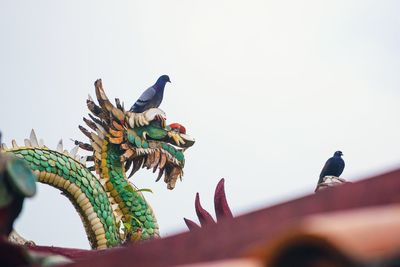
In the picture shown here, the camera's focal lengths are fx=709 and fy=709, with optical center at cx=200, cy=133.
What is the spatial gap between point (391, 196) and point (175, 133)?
321 inches

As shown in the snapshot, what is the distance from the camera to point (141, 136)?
30.5ft

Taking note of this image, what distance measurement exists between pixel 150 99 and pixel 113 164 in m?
1.08

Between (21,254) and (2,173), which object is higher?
(2,173)

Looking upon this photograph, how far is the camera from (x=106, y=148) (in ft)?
30.3

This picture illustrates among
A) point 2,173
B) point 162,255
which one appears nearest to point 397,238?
point 162,255

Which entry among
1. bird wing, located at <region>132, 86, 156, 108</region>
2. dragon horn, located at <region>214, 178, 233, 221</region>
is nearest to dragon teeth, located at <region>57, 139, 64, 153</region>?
bird wing, located at <region>132, 86, 156, 108</region>

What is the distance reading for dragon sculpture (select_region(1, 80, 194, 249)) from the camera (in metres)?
8.54

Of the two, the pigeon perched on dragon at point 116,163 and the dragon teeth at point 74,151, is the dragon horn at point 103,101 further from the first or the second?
the dragon teeth at point 74,151

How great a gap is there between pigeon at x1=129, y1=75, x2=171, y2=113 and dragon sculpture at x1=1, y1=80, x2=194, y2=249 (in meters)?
0.20

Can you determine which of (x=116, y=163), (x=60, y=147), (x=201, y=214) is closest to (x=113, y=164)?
(x=116, y=163)

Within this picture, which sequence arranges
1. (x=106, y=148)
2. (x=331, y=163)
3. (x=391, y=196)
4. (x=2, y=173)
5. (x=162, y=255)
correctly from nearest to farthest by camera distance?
(x=391, y=196) → (x=162, y=255) → (x=2, y=173) → (x=331, y=163) → (x=106, y=148)

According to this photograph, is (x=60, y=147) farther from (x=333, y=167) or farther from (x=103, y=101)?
(x=333, y=167)

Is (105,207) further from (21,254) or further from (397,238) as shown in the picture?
(397,238)

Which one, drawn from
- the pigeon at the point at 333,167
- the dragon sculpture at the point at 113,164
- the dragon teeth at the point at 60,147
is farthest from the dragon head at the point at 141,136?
the pigeon at the point at 333,167
